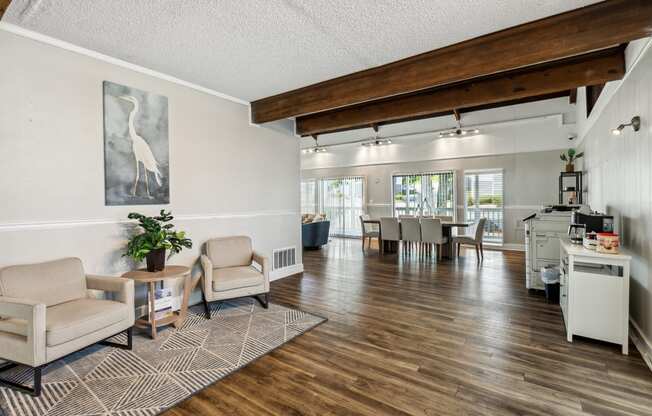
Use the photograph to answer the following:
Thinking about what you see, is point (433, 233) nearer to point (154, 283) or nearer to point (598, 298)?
point (598, 298)

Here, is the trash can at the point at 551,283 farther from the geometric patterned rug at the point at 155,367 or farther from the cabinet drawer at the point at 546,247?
the geometric patterned rug at the point at 155,367

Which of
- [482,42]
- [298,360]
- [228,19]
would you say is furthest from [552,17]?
[298,360]

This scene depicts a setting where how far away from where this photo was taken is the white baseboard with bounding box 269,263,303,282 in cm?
491

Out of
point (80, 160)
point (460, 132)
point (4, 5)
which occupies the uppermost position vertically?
point (460, 132)

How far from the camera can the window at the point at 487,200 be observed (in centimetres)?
772

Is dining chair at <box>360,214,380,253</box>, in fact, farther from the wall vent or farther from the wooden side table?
the wooden side table

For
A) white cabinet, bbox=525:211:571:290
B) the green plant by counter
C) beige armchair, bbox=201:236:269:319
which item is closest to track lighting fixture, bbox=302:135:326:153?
beige armchair, bbox=201:236:269:319

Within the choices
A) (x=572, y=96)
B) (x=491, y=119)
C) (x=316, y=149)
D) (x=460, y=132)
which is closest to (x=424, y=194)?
(x=460, y=132)

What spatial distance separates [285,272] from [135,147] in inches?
113

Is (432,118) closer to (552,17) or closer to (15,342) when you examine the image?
(552,17)

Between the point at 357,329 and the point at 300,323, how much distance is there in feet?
1.98

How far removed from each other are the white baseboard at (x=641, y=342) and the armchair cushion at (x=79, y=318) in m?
4.16

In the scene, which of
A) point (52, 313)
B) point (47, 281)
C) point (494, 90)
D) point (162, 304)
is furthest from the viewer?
point (494, 90)

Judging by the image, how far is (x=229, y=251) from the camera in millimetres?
3973
